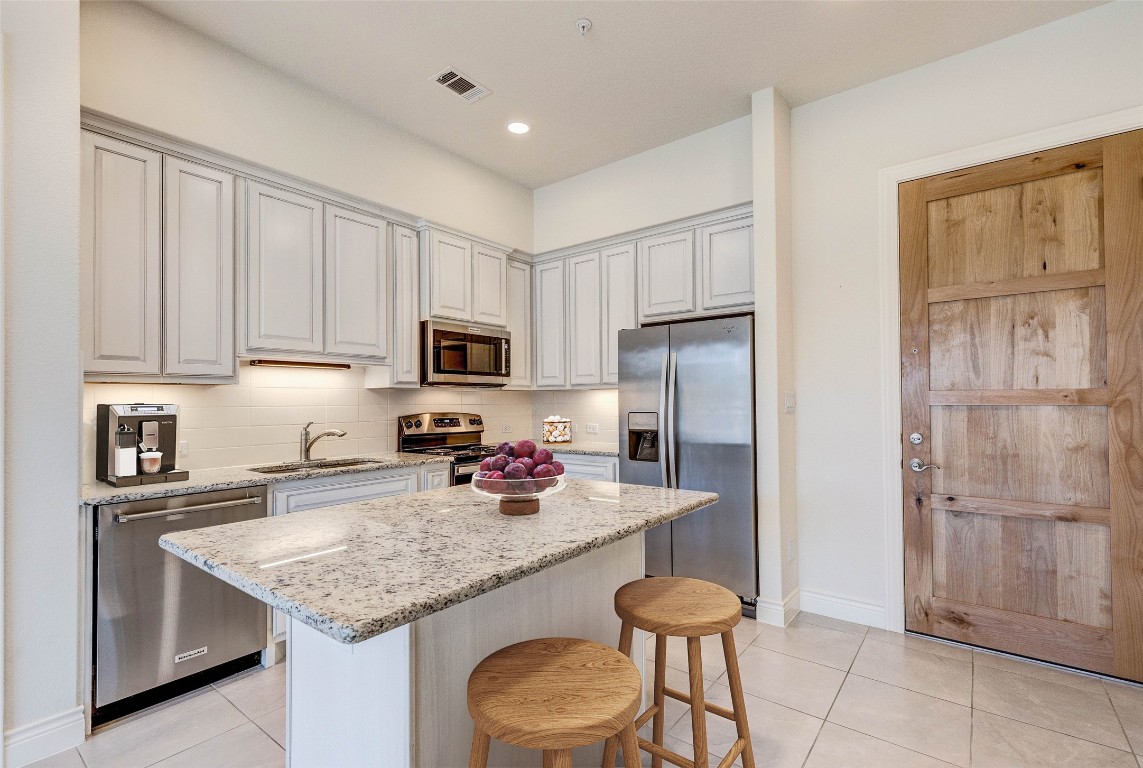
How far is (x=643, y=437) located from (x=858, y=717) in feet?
6.03

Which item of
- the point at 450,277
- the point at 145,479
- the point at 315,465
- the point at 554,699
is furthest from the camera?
the point at 450,277

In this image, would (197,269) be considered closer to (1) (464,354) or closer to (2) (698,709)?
(1) (464,354)

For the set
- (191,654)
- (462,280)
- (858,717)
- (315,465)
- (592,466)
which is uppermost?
(462,280)

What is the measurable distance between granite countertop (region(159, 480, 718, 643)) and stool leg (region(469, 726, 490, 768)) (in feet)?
1.05

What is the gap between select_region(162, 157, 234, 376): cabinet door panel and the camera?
251cm

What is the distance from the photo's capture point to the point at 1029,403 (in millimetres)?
2543

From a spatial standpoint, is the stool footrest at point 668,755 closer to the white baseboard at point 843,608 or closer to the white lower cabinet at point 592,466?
the white baseboard at point 843,608

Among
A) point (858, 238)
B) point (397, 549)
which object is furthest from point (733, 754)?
point (858, 238)

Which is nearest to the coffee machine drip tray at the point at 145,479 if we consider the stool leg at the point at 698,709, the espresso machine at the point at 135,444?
the espresso machine at the point at 135,444

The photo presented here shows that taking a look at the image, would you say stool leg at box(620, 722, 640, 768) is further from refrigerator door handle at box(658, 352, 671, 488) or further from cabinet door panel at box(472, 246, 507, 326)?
cabinet door panel at box(472, 246, 507, 326)

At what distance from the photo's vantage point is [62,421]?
6.45ft

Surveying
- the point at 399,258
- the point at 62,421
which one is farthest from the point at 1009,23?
the point at 62,421

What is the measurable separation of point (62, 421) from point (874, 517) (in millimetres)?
3612

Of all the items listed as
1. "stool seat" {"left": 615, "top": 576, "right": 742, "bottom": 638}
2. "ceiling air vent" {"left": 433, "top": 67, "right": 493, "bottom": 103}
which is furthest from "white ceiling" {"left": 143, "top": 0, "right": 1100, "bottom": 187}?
"stool seat" {"left": 615, "top": 576, "right": 742, "bottom": 638}
